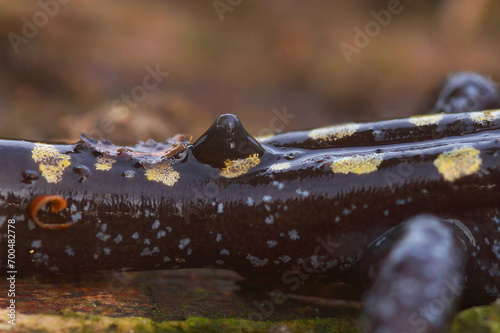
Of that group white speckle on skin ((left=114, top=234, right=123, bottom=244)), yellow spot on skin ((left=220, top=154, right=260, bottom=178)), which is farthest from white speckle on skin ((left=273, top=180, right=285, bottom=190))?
white speckle on skin ((left=114, top=234, right=123, bottom=244))

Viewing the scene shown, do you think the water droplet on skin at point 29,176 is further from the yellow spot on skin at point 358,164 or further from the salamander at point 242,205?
the yellow spot on skin at point 358,164

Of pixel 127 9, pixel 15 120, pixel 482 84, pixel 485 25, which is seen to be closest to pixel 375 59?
pixel 485 25

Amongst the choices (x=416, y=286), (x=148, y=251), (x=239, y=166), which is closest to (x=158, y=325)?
(x=148, y=251)

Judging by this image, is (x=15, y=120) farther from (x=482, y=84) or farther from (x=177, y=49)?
(x=482, y=84)

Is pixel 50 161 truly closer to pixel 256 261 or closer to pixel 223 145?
pixel 223 145

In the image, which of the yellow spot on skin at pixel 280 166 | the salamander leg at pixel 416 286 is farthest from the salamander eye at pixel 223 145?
the salamander leg at pixel 416 286

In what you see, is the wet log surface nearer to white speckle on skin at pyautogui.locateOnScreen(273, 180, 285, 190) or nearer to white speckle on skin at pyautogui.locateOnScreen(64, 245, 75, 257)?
white speckle on skin at pyautogui.locateOnScreen(64, 245, 75, 257)

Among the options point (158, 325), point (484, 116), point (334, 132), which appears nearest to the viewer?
point (158, 325)
